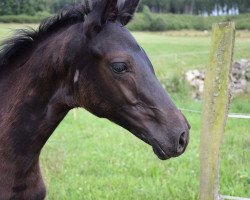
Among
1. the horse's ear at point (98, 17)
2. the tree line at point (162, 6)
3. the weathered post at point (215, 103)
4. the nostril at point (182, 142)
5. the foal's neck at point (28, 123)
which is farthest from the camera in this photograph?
the tree line at point (162, 6)

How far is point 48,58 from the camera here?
287 centimetres

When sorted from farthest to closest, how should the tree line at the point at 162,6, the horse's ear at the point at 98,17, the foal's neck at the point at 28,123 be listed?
1. the tree line at the point at 162,6
2. the foal's neck at the point at 28,123
3. the horse's ear at the point at 98,17

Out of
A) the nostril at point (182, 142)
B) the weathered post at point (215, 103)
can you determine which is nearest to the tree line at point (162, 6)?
the weathered post at point (215, 103)

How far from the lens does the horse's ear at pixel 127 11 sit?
288 centimetres

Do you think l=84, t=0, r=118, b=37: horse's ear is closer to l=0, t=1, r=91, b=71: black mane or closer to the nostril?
l=0, t=1, r=91, b=71: black mane

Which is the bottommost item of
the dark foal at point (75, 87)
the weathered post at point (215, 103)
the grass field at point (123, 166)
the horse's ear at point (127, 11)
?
the grass field at point (123, 166)

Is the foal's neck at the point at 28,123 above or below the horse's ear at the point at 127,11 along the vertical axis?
below

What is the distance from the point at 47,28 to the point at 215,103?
65.4 inches

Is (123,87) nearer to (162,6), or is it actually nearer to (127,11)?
(127,11)

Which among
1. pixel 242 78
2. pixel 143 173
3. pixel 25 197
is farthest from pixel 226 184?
pixel 242 78

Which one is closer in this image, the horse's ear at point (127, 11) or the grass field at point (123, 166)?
the horse's ear at point (127, 11)

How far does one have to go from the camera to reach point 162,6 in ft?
65.3

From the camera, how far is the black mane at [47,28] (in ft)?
9.47

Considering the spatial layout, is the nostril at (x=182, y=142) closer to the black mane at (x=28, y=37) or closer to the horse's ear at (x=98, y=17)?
the horse's ear at (x=98, y=17)
